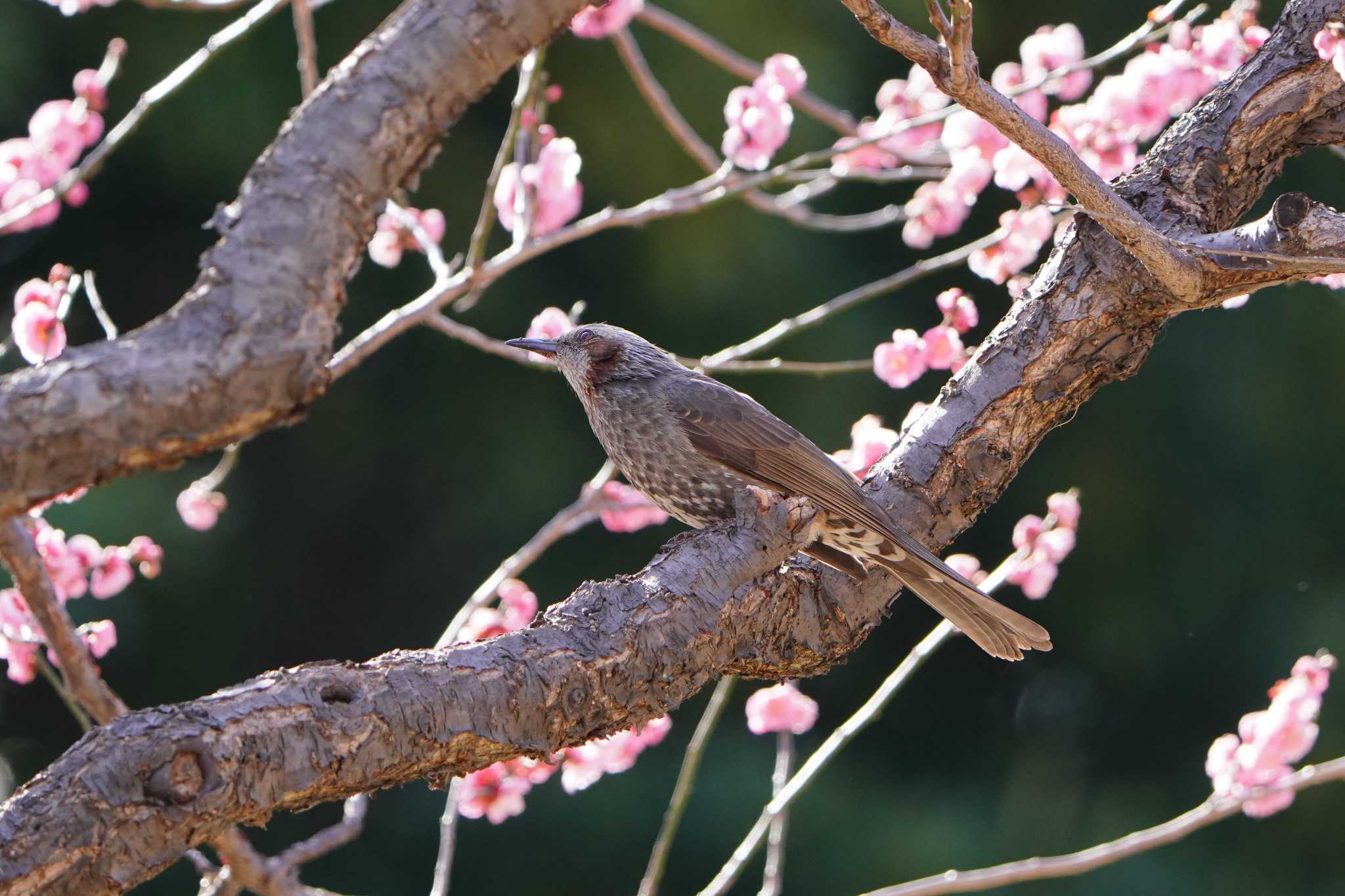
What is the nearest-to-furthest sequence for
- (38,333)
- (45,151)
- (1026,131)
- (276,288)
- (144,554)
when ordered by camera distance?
(276,288), (1026,131), (38,333), (144,554), (45,151)

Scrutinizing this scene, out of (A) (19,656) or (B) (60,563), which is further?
(B) (60,563)

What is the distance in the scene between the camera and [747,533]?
2.08 metres

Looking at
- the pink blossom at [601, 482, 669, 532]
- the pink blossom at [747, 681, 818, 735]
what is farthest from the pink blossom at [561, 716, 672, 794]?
the pink blossom at [601, 482, 669, 532]

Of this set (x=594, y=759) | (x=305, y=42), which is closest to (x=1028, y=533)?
(x=594, y=759)

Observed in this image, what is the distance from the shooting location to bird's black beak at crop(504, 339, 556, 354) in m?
2.96

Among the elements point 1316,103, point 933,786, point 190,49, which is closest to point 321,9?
point 190,49

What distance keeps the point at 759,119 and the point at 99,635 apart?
176 cm

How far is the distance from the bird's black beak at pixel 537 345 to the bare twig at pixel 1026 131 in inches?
49.6

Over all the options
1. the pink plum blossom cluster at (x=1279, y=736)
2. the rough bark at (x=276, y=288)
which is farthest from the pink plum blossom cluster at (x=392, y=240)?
the pink plum blossom cluster at (x=1279, y=736)

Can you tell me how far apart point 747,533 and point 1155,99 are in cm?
206

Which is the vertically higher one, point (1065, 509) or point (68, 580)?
point (68, 580)

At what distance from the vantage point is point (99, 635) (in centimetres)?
278

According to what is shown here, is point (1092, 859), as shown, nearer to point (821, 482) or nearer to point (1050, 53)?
point (821, 482)

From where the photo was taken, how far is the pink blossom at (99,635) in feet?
8.95
